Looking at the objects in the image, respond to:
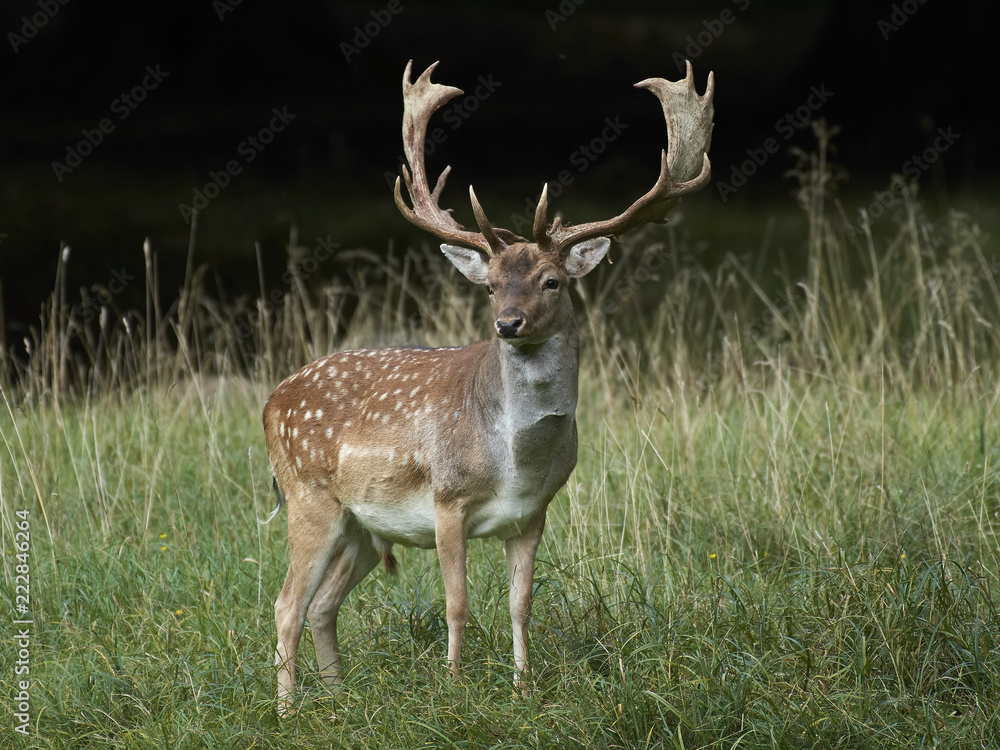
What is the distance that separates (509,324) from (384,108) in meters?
7.35

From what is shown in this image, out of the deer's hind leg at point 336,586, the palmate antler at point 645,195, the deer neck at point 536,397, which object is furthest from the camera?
the deer's hind leg at point 336,586

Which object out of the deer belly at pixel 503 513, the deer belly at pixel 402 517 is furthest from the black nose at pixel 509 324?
the deer belly at pixel 402 517

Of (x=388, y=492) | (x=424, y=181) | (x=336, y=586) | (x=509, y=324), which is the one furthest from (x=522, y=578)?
(x=424, y=181)

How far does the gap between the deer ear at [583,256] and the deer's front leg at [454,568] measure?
0.92 m

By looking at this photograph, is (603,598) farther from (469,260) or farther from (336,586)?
(469,260)

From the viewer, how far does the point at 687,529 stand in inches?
207

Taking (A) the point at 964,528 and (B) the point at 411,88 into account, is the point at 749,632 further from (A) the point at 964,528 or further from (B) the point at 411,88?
(B) the point at 411,88

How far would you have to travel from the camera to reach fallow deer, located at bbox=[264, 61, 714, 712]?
4055mm

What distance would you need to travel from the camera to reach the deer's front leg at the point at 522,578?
4.10m

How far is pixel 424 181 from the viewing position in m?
4.54

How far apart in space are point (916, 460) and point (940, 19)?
6.58 meters

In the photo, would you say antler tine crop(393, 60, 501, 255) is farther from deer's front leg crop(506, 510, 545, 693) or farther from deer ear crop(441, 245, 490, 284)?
deer's front leg crop(506, 510, 545, 693)

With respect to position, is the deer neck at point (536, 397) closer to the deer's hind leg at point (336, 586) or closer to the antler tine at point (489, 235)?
the antler tine at point (489, 235)

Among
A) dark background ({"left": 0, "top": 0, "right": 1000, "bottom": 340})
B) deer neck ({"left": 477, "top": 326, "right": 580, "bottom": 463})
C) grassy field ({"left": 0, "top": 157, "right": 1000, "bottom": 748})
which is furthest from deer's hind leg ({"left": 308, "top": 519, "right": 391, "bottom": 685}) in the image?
dark background ({"left": 0, "top": 0, "right": 1000, "bottom": 340})
